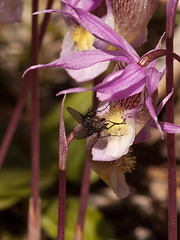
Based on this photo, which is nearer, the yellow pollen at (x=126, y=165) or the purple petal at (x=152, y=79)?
the purple petal at (x=152, y=79)

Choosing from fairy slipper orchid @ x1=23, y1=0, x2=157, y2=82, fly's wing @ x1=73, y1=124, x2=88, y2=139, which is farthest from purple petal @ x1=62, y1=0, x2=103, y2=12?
fly's wing @ x1=73, y1=124, x2=88, y2=139

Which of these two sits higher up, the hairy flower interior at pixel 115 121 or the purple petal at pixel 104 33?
the purple petal at pixel 104 33

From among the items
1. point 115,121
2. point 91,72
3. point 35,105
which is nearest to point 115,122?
point 115,121

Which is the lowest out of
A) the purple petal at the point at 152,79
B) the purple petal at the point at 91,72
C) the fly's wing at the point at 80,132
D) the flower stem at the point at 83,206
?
the flower stem at the point at 83,206

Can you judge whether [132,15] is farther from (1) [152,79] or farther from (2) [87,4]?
(1) [152,79]

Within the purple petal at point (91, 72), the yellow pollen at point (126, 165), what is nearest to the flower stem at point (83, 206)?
the purple petal at point (91, 72)

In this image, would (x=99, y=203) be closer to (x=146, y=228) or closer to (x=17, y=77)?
(x=146, y=228)

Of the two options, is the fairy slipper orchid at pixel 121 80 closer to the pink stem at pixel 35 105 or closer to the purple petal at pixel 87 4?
the purple petal at pixel 87 4

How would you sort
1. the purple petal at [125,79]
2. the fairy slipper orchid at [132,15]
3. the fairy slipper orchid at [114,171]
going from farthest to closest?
1. the fairy slipper orchid at [132,15]
2. the fairy slipper orchid at [114,171]
3. the purple petal at [125,79]

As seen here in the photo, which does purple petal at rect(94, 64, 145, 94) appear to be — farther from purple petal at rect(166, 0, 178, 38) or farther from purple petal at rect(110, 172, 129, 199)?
purple petal at rect(110, 172, 129, 199)
